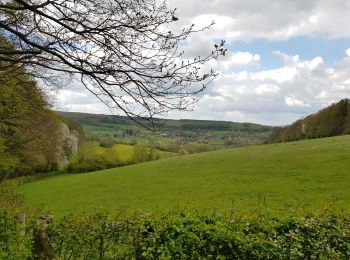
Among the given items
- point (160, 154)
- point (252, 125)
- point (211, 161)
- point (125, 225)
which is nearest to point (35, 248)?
point (125, 225)

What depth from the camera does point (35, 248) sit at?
29.1ft

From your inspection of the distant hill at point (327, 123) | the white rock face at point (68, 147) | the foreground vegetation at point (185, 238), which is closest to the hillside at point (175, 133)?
the foreground vegetation at point (185, 238)

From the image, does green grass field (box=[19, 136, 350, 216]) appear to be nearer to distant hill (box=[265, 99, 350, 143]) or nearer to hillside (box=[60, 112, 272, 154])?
hillside (box=[60, 112, 272, 154])

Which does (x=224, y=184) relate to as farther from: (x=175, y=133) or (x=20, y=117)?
(x=175, y=133)

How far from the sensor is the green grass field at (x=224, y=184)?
1212 inches

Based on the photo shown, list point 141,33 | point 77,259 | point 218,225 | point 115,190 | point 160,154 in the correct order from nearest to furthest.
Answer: point 141,33, point 218,225, point 77,259, point 115,190, point 160,154

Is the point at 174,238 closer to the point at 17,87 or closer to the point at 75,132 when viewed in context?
the point at 17,87

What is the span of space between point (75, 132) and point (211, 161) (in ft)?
105

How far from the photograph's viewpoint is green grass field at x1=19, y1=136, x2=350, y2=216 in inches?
1212

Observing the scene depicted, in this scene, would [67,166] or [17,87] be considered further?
[67,166]

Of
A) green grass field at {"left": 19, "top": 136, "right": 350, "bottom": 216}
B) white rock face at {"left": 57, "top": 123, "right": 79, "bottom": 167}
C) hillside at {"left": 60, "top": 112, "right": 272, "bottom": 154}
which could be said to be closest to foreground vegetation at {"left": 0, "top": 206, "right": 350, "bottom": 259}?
hillside at {"left": 60, "top": 112, "right": 272, "bottom": 154}

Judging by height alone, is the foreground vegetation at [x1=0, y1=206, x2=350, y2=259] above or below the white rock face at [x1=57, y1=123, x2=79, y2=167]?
above

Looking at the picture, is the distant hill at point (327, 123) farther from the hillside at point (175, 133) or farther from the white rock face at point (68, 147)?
the white rock face at point (68, 147)

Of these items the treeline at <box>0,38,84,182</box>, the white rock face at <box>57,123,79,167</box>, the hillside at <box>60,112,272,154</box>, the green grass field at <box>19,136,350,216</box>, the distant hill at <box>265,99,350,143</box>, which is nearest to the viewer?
the hillside at <box>60,112,272,154</box>
